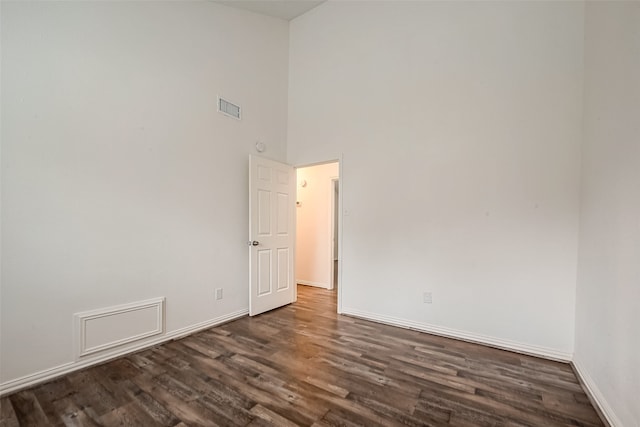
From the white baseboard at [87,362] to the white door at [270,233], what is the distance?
2.08 ft

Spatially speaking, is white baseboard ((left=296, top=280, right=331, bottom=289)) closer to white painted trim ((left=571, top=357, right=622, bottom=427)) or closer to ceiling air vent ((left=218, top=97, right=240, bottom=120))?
ceiling air vent ((left=218, top=97, right=240, bottom=120))

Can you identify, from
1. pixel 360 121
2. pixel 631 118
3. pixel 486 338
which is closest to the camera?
pixel 631 118

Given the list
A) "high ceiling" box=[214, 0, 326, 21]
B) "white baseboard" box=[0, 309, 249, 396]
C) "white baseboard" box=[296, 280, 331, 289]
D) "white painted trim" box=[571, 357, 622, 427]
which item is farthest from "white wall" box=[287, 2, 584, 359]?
"white baseboard" box=[0, 309, 249, 396]

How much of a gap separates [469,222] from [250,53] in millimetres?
3336

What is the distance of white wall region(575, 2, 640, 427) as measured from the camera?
1.40 metres

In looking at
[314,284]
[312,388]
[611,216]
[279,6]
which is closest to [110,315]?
[312,388]

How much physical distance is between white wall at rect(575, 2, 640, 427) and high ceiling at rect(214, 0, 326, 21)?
3.05m

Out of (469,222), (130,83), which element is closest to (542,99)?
(469,222)

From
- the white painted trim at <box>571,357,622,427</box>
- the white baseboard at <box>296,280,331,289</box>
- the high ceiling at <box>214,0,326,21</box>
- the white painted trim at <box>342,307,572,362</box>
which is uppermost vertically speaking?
the high ceiling at <box>214,0,326,21</box>

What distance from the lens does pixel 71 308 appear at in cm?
200

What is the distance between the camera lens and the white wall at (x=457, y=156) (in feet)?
7.53

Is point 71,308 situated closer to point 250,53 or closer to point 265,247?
point 265,247

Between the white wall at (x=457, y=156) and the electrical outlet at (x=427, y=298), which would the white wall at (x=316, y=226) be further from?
the electrical outlet at (x=427, y=298)

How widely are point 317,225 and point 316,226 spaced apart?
1.1 inches
